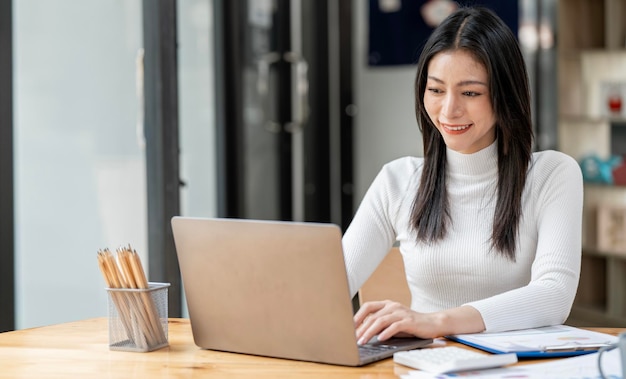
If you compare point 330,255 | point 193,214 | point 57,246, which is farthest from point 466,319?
point 193,214

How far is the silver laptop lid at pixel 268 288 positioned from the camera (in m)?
1.50

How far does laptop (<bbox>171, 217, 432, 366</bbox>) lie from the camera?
1499 millimetres

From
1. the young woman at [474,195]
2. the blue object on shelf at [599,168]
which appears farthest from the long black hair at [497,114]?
the blue object on shelf at [599,168]

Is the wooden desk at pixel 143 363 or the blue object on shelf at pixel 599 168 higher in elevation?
the blue object on shelf at pixel 599 168

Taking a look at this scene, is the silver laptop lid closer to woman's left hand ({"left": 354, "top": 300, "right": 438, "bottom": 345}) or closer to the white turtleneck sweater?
woman's left hand ({"left": 354, "top": 300, "right": 438, "bottom": 345})

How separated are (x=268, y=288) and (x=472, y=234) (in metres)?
0.71

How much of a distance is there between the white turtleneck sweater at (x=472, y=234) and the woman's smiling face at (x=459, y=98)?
0.12 m

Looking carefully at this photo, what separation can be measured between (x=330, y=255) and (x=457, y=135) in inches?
27.3

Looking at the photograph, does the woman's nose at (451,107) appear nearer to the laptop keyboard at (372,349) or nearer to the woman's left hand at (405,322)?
the woman's left hand at (405,322)

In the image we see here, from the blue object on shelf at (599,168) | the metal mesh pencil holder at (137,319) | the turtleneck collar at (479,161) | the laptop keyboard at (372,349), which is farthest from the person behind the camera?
the blue object on shelf at (599,168)

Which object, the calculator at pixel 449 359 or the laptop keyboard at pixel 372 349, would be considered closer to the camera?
the calculator at pixel 449 359

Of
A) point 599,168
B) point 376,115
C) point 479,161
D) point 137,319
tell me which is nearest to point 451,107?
point 479,161

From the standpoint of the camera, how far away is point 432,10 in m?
5.70

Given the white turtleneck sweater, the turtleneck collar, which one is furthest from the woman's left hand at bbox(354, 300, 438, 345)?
the turtleneck collar
